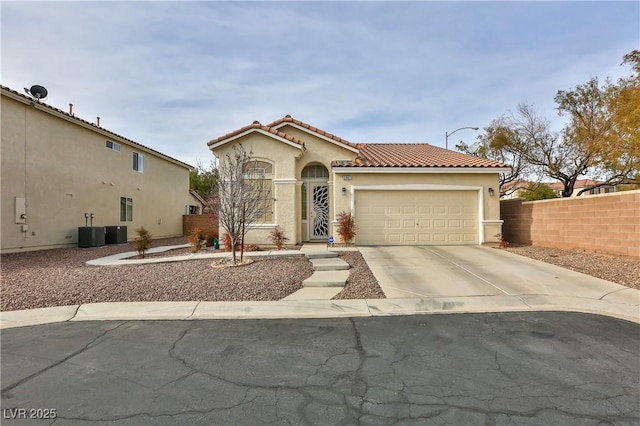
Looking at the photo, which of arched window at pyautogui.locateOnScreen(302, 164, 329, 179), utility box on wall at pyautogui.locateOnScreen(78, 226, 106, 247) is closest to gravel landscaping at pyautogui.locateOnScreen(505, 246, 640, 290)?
arched window at pyautogui.locateOnScreen(302, 164, 329, 179)

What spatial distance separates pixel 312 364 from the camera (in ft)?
13.9

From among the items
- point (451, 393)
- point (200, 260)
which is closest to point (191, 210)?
point (200, 260)

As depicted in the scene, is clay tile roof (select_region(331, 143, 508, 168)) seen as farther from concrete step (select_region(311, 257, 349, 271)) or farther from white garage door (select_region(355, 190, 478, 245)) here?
concrete step (select_region(311, 257, 349, 271))

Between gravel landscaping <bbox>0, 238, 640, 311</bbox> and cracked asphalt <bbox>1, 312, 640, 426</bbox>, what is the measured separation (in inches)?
59.4

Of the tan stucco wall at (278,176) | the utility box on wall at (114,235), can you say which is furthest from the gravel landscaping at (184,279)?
the utility box on wall at (114,235)

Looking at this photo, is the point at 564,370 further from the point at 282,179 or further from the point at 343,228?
the point at 282,179

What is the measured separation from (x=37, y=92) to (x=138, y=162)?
7619 millimetres

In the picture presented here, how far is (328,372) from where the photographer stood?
4.02m

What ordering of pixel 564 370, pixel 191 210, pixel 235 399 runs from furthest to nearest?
pixel 191 210, pixel 564 370, pixel 235 399

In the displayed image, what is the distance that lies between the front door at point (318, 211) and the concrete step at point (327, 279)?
5.65 meters

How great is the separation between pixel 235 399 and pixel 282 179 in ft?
35.2

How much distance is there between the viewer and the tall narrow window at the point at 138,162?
20594 mm

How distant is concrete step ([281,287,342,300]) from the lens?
7220mm

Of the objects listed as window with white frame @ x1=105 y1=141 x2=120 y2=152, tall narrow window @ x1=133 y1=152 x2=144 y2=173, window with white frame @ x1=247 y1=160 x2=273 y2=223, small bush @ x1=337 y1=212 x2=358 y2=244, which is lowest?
small bush @ x1=337 y1=212 x2=358 y2=244
